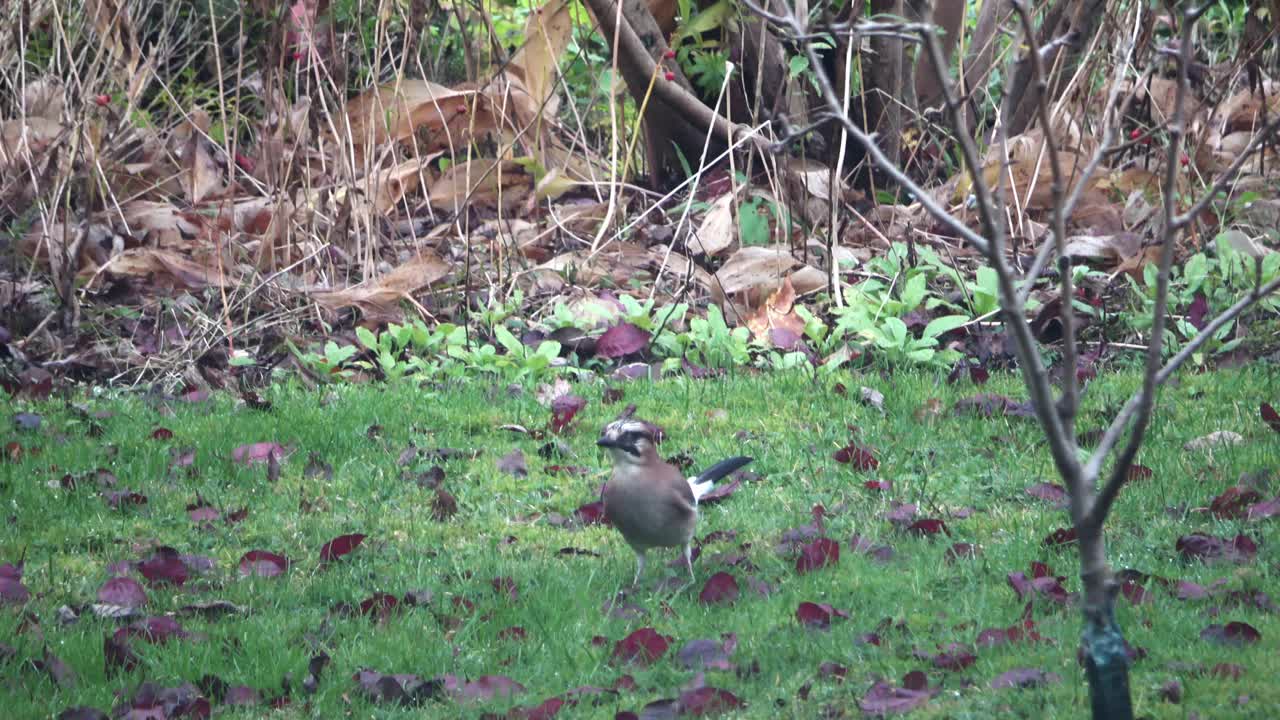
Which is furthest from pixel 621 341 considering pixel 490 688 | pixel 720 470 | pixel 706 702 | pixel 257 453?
pixel 706 702

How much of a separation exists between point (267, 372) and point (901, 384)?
3.31m

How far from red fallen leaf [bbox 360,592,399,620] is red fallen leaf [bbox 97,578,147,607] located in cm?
72

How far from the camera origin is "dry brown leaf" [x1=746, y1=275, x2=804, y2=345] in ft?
A: 24.8

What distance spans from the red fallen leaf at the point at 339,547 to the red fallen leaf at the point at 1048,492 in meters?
2.43

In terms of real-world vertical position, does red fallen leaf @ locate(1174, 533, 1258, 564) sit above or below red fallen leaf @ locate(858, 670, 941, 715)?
below

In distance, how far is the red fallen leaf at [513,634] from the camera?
4.10 meters

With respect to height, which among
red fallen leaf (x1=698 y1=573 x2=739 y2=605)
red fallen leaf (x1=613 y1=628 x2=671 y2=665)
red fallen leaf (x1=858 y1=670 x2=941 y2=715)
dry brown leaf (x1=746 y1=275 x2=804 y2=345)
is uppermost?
red fallen leaf (x1=858 y1=670 x2=941 y2=715)

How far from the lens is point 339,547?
4855 mm

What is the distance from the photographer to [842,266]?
8234mm

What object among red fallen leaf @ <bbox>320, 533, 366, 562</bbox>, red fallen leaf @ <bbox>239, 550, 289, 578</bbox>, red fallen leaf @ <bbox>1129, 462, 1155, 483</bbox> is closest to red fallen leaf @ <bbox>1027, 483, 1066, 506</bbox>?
red fallen leaf @ <bbox>1129, 462, 1155, 483</bbox>

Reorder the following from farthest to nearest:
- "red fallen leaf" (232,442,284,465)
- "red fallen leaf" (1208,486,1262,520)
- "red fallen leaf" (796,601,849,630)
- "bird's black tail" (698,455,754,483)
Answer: "red fallen leaf" (232,442,284,465) → "bird's black tail" (698,455,754,483) → "red fallen leaf" (1208,486,1262,520) → "red fallen leaf" (796,601,849,630)

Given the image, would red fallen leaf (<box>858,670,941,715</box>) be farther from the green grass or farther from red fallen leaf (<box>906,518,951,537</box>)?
→ red fallen leaf (<box>906,518,951,537</box>)

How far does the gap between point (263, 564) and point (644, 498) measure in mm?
1348

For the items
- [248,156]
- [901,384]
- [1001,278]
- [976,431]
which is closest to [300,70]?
[248,156]
